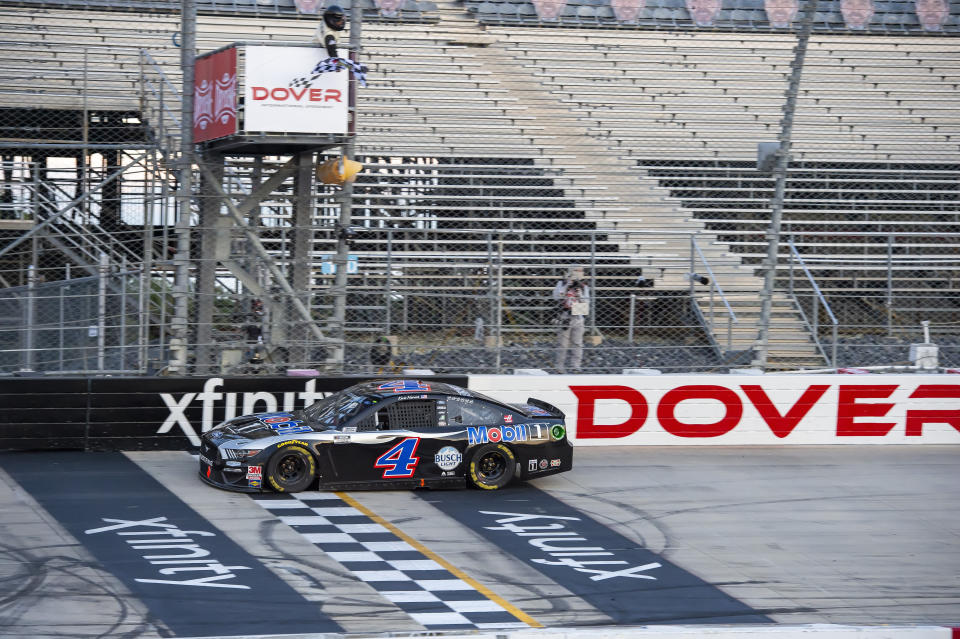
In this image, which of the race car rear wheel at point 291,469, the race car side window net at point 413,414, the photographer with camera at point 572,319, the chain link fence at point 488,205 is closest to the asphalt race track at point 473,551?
the race car rear wheel at point 291,469

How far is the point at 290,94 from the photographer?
1294 cm

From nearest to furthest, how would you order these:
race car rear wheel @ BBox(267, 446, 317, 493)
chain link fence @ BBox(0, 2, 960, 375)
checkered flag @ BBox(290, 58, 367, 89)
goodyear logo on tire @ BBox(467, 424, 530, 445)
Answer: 1. race car rear wheel @ BBox(267, 446, 317, 493)
2. goodyear logo on tire @ BBox(467, 424, 530, 445)
3. checkered flag @ BBox(290, 58, 367, 89)
4. chain link fence @ BBox(0, 2, 960, 375)

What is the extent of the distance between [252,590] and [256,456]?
2.85 meters

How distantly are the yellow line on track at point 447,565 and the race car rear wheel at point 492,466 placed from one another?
4.12ft

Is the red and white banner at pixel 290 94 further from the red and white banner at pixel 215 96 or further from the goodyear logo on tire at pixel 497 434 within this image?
the goodyear logo on tire at pixel 497 434

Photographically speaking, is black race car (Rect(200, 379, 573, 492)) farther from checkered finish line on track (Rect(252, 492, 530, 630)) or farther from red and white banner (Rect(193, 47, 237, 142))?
red and white banner (Rect(193, 47, 237, 142))

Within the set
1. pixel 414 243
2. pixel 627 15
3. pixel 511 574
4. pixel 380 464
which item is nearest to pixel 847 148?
pixel 627 15

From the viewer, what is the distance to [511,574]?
8492 millimetres

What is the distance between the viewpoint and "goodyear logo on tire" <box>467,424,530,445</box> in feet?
36.4

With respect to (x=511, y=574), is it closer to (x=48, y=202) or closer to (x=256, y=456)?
(x=256, y=456)

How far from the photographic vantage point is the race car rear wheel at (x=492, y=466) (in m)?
11.1

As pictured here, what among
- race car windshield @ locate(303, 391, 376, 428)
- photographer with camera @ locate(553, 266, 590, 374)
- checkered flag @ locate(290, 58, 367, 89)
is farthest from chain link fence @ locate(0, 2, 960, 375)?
race car windshield @ locate(303, 391, 376, 428)

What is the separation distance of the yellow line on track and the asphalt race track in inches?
1.0

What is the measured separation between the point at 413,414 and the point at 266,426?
1408 millimetres
